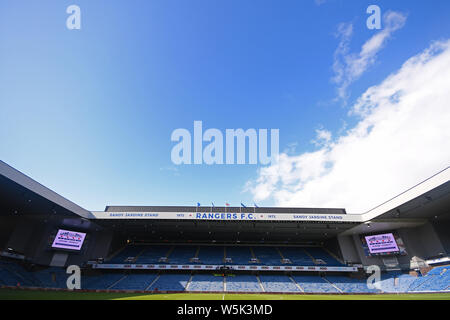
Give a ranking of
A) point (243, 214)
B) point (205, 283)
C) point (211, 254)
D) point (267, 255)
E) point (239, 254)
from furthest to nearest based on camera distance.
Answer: point (239, 254) → point (267, 255) → point (211, 254) → point (243, 214) → point (205, 283)

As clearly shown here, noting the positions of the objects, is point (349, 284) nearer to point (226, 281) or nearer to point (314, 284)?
point (314, 284)

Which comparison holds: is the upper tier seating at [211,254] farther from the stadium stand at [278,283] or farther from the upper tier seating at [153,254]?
the stadium stand at [278,283]

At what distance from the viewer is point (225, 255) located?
123 feet

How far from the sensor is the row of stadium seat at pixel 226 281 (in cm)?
2514

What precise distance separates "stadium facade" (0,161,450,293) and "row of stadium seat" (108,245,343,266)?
0.57 feet

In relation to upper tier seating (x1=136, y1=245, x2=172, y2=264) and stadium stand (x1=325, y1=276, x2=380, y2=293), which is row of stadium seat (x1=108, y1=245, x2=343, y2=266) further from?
stadium stand (x1=325, y1=276, x2=380, y2=293)

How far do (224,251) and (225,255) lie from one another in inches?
70.5

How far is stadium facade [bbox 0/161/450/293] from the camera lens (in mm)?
26109

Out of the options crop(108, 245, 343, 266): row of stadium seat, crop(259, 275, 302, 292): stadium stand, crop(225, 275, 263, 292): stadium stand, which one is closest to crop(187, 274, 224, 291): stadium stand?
crop(225, 275, 263, 292): stadium stand

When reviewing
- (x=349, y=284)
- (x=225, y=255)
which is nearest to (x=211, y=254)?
(x=225, y=255)

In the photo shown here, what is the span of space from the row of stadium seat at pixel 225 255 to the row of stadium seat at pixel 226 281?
2.32 meters

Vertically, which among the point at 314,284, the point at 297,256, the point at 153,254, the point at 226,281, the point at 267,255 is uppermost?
the point at 267,255
